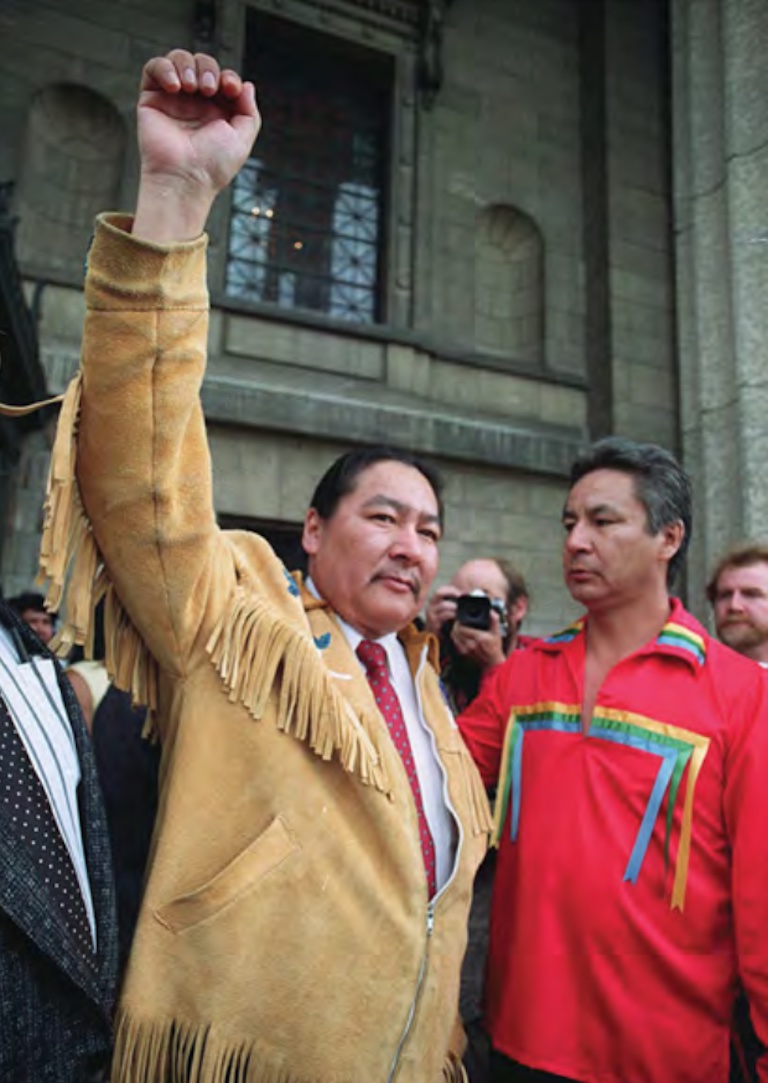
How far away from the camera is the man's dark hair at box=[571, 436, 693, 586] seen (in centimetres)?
197

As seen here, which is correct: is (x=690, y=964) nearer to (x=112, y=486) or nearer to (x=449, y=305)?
(x=112, y=486)

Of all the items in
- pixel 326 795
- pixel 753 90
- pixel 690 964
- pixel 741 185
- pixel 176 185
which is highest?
pixel 753 90

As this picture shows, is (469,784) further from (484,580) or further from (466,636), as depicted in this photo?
(484,580)

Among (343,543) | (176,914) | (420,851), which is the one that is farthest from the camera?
(343,543)

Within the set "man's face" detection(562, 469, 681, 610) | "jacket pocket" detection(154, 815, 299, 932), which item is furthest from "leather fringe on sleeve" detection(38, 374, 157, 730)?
"man's face" detection(562, 469, 681, 610)

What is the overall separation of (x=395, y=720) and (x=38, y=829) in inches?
28.6

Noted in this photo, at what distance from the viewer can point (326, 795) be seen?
4.53 feet

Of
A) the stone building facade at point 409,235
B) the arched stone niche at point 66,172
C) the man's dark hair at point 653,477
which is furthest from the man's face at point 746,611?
the arched stone niche at point 66,172

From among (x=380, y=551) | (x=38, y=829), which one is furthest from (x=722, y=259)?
(x=38, y=829)

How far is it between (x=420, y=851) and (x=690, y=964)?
635 mm

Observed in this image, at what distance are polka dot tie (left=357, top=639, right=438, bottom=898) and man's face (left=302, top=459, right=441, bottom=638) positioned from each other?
49 mm

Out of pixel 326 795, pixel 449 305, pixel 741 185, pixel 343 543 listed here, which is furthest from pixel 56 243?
pixel 326 795

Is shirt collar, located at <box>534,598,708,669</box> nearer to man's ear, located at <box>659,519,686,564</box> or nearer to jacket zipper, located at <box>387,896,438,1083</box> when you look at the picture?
man's ear, located at <box>659,519,686,564</box>

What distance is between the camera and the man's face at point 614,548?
193 centimetres
